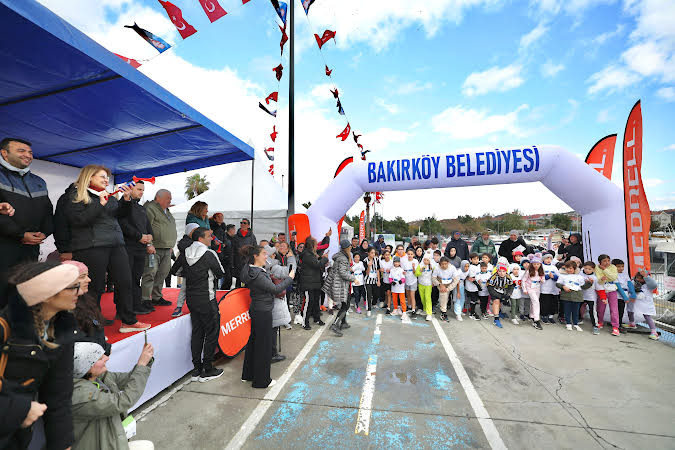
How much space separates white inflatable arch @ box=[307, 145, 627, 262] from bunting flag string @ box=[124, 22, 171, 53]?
4812 mm

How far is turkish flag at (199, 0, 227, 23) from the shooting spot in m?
4.37

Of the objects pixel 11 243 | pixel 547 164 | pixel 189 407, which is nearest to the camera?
pixel 11 243

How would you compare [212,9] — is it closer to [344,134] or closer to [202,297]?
[202,297]

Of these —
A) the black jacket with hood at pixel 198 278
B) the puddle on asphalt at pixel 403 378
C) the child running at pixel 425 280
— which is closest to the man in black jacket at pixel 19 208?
the black jacket with hood at pixel 198 278

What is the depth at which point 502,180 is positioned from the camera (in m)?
7.23

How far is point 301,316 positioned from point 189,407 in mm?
3257

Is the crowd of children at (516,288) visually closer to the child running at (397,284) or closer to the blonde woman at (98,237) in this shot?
the child running at (397,284)

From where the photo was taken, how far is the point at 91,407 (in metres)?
1.58

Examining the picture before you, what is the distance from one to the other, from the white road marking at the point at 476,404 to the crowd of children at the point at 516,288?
6.36 feet

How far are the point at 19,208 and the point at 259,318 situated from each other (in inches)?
93.1

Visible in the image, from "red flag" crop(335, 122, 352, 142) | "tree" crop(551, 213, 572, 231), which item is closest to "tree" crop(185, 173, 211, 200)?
"red flag" crop(335, 122, 352, 142)

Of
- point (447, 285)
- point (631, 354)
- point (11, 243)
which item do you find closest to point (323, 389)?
point (11, 243)

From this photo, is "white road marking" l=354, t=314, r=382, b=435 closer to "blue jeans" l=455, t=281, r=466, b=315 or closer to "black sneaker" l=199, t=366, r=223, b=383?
"black sneaker" l=199, t=366, r=223, b=383

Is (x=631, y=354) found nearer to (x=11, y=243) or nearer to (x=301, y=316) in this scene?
(x=301, y=316)
